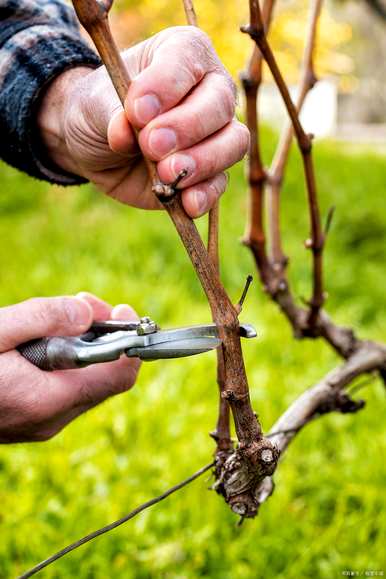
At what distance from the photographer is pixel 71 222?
4727 millimetres

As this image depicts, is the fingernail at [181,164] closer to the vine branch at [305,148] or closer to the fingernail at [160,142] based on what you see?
the fingernail at [160,142]

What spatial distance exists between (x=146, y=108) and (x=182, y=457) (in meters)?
1.65

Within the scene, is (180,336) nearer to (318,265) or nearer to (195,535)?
(318,265)

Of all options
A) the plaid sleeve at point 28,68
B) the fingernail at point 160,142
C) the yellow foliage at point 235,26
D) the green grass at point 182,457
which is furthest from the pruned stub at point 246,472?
the yellow foliage at point 235,26

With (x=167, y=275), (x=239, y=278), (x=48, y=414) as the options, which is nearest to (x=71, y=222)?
(x=167, y=275)

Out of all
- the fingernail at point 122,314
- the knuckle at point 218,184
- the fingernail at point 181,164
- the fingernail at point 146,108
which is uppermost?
the fingernail at point 146,108

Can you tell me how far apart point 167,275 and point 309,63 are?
2.41 m

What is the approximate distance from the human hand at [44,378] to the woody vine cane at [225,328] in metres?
0.29

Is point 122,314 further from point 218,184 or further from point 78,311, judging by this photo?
point 218,184

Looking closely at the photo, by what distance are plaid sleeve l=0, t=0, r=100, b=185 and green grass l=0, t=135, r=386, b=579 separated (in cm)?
107

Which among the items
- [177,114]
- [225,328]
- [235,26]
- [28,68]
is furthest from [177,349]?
[235,26]

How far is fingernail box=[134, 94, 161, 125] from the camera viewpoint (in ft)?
2.54

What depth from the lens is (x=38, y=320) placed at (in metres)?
1.08

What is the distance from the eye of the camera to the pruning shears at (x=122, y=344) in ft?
2.85
